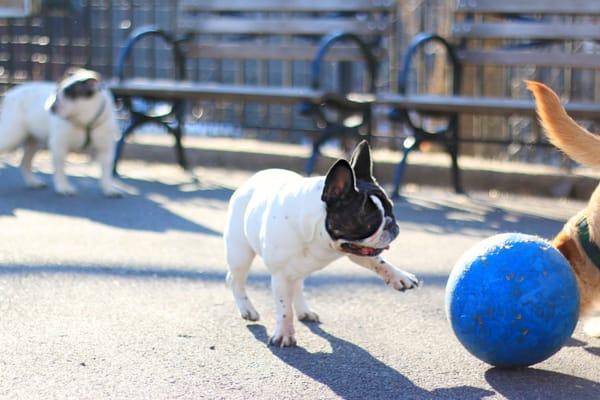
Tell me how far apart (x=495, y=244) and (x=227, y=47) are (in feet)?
18.3

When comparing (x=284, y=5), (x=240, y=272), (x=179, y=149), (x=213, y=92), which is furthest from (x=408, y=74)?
(x=240, y=272)

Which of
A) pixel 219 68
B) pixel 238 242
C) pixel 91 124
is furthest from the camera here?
pixel 219 68

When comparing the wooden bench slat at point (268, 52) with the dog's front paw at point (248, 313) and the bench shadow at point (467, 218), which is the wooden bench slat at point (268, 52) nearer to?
the bench shadow at point (467, 218)

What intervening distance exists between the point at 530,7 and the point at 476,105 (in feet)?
4.36

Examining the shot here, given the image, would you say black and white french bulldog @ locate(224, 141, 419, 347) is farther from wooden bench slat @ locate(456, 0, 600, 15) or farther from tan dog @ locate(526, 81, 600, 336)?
wooden bench slat @ locate(456, 0, 600, 15)

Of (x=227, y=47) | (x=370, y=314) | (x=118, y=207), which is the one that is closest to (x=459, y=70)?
(x=227, y=47)

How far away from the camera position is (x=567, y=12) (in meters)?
7.62

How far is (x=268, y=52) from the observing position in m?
8.70

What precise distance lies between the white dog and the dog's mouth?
3644mm

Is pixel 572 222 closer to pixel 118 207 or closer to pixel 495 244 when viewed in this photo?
pixel 495 244

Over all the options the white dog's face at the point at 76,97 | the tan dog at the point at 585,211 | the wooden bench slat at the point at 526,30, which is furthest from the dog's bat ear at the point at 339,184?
the wooden bench slat at the point at 526,30

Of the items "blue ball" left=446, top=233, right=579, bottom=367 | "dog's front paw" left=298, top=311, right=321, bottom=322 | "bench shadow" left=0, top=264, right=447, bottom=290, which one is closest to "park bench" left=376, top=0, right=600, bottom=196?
"bench shadow" left=0, top=264, right=447, bottom=290

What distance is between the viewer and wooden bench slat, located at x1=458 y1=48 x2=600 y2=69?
7.41 m

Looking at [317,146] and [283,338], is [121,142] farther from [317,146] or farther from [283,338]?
[283,338]
